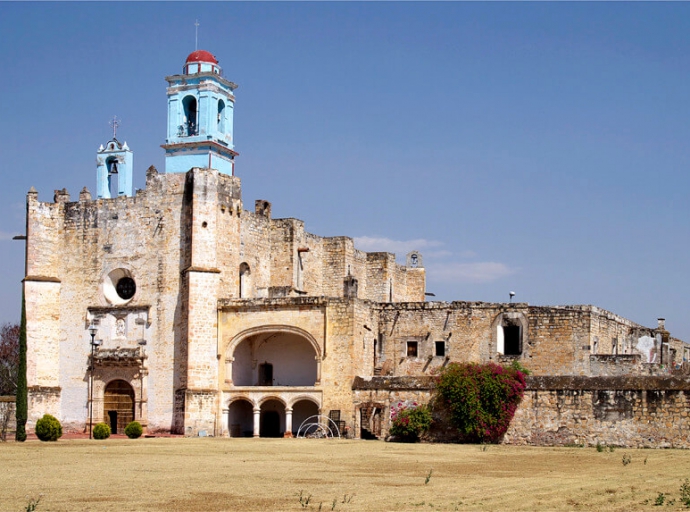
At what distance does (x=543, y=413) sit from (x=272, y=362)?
13.2 meters

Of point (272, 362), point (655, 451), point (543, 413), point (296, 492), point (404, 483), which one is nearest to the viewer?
point (296, 492)

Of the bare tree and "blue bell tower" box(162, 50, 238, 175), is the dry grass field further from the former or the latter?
the bare tree

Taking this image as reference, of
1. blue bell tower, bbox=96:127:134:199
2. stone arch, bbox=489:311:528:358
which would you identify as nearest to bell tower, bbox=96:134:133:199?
blue bell tower, bbox=96:127:134:199

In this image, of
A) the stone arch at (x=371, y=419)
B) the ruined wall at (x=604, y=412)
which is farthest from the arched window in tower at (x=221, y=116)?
the ruined wall at (x=604, y=412)

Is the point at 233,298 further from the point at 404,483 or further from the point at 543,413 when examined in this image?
the point at 404,483

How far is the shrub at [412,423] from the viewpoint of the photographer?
1409 inches

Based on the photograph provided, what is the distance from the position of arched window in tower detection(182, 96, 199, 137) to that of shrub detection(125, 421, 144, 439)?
707 inches

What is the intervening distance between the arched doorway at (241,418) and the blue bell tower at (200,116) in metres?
13.5

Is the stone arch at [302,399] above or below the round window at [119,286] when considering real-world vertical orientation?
below

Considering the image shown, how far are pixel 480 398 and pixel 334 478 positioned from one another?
14.5m

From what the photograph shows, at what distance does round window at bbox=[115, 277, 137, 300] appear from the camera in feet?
141

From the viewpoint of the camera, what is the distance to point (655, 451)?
3050 cm

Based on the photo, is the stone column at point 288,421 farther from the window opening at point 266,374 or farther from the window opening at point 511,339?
the window opening at point 511,339

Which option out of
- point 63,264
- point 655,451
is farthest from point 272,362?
point 655,451
